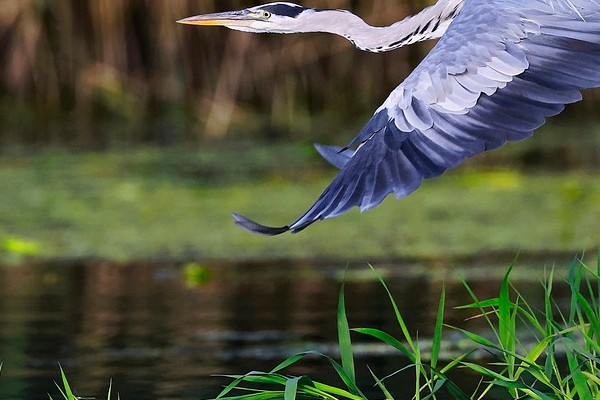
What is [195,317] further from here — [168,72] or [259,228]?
[168,72]

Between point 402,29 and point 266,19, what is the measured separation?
2.00 feet

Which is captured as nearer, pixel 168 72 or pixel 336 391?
pixel 336 391

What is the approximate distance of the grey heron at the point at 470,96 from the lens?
3711 millimetres

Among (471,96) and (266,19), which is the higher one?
(471,96)

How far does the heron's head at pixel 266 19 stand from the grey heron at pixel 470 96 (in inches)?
38.8

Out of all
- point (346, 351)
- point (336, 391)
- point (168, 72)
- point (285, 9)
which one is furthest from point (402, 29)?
point (168, 72)

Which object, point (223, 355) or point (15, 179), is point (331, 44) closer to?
point (15, 179)

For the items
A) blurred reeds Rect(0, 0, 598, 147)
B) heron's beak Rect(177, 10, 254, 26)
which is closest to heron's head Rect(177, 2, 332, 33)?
heron's beak Rect(177, 10, 254, 26)

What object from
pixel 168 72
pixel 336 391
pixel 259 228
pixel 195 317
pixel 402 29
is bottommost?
pixel 168 72

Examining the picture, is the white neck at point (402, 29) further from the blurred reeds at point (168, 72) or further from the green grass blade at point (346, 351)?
→ the blurred reeds at point (168, 72)

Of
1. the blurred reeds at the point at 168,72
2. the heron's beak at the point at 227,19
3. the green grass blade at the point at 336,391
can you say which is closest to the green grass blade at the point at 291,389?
the green grass blade at the point at 336,391

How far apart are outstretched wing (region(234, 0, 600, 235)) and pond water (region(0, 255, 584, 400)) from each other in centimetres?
95

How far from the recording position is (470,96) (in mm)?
3920

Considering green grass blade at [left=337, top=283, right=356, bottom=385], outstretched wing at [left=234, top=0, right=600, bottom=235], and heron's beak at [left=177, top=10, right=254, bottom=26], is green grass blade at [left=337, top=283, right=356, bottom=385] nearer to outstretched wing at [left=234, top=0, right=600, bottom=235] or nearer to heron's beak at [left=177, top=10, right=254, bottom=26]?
outstretched wing at [left=234, top=0, right=600, bottom=235]
